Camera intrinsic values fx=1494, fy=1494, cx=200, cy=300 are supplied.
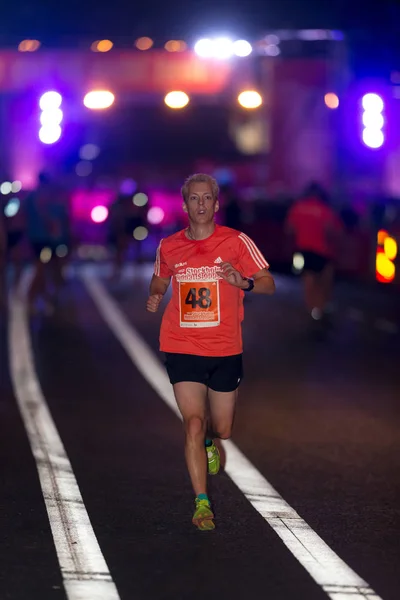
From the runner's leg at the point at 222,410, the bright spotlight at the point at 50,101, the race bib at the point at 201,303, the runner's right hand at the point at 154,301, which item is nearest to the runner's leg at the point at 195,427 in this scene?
the runner's leg at the point at 222,410

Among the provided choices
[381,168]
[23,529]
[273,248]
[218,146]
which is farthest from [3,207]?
[218,146]

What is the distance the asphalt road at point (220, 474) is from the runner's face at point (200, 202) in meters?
1.52

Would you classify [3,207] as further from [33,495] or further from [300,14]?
[33,495]

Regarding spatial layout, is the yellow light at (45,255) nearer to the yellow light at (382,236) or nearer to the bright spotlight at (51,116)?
the yellow light at (382,236)

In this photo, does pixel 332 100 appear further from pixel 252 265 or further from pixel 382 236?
pixel 252 265

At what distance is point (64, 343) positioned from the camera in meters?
16.7

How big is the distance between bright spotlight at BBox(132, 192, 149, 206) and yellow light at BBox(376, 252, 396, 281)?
1044 cm

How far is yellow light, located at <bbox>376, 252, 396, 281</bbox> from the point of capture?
18.1 meters

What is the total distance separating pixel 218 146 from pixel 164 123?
8.65 feet

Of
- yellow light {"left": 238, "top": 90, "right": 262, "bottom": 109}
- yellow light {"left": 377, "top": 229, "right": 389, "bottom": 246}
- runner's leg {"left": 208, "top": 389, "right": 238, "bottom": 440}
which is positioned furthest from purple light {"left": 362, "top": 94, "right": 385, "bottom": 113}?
runner's leg {"left": 208, "top": 389, "right": 238, "bottom": 440}

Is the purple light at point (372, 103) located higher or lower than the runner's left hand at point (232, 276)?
higher

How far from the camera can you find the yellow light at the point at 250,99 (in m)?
40.2

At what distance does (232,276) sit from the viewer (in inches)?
291

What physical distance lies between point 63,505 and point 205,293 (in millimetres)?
1365
